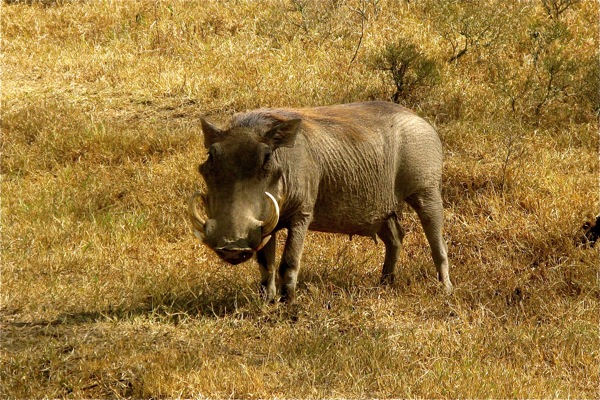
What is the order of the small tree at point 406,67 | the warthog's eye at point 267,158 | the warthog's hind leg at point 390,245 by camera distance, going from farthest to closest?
the small tree at point 406,67
the warthog's hind leg at point 390,245
the warthog's eye at point 267,158

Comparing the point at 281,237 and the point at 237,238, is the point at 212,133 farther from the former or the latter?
Answer: the point at 281,237

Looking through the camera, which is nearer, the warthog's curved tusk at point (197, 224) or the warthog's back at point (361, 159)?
the warthog's curved tusk at point (197, 224)

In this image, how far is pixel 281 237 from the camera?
23.6 ft

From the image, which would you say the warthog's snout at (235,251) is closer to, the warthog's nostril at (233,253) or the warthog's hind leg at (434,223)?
the warthog's nostril at (233,253)

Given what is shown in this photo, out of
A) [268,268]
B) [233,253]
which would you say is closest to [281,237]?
[268,268]

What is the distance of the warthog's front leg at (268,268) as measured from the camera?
18.2ft

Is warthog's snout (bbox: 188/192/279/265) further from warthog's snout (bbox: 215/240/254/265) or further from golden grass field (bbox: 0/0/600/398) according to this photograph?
golden grass field (bbox: 0/0/600/398)

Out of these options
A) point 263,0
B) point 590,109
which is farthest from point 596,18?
point 263,0

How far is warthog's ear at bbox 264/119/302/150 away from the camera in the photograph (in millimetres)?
5156

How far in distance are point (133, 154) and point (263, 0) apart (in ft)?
12.8

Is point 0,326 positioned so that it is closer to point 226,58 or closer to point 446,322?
point 446,322

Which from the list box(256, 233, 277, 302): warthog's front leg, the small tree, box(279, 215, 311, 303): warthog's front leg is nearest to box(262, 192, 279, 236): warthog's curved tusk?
box(279, 215, 311, 303): warthog's front leg

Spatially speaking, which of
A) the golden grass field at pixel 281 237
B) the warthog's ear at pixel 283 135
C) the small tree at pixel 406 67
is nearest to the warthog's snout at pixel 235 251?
the golden grass field at pixel 281 237

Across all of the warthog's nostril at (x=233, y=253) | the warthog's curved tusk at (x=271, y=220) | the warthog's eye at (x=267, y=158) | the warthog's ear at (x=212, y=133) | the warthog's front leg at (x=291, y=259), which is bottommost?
the warthog's front leg at (x=291, y=259)
